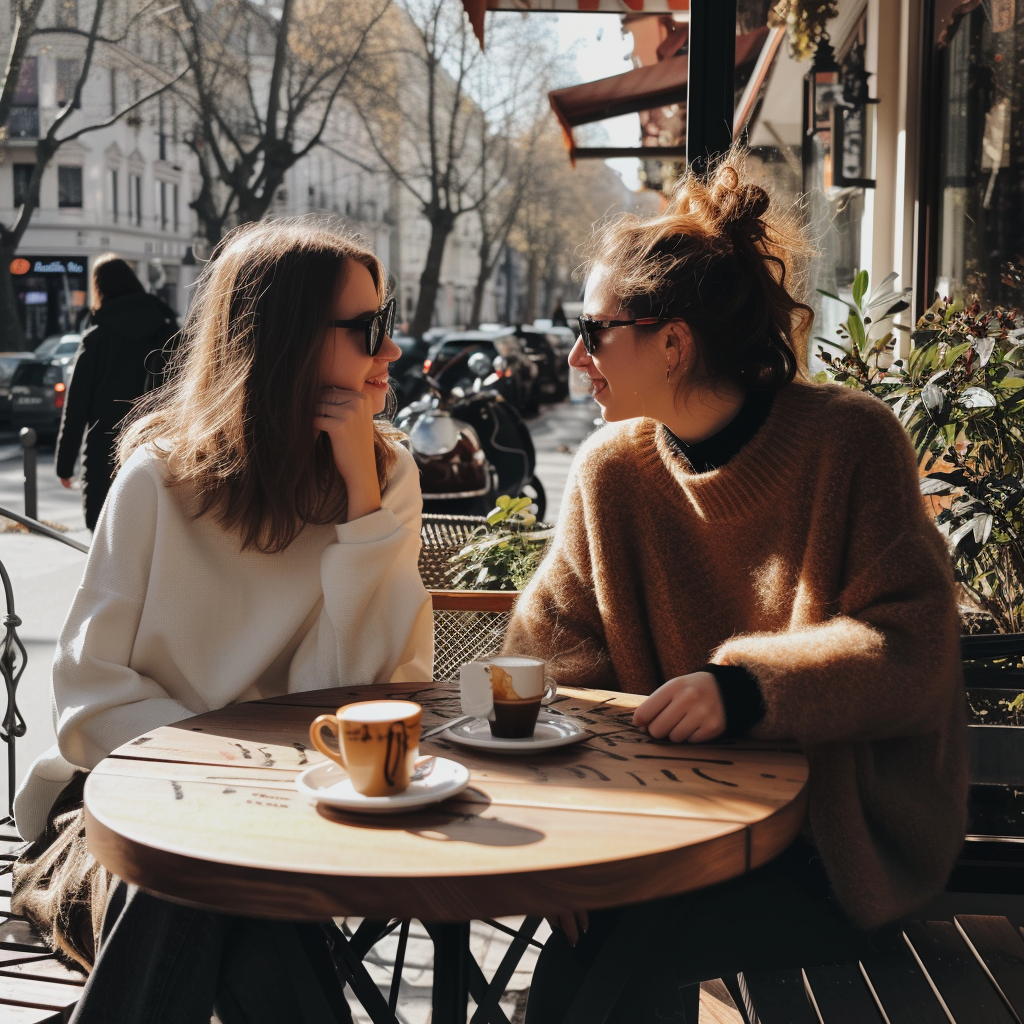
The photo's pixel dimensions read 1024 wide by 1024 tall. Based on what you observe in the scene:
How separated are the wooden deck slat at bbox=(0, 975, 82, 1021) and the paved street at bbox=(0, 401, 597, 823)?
8.10 feet

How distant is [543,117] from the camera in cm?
3684

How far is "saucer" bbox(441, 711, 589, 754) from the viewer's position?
1.78 m

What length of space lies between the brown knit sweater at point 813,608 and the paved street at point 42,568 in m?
2.85

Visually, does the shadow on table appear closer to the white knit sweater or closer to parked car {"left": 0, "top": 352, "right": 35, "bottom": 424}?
the white knit sweater

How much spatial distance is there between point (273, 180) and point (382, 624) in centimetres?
2565

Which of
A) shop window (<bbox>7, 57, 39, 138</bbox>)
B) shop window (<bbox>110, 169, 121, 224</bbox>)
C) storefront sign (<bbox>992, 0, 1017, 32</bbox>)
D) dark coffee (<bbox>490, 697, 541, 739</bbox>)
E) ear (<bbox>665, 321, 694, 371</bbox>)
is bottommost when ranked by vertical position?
dark coffee (<bbox>490, 697, 541, 739</bbox>)

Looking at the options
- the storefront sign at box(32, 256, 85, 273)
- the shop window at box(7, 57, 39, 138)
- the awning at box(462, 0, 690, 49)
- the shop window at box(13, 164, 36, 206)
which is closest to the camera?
the awning at box(462, 0, 690, 49)

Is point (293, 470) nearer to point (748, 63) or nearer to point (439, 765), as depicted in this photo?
point (439, 765)

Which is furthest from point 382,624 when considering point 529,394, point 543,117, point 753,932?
point 543,117

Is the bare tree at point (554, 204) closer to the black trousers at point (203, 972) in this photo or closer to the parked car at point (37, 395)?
the parked car at point (37, 395)

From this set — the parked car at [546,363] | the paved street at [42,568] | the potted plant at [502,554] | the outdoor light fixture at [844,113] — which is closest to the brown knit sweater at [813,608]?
the potted plant at [502,554]

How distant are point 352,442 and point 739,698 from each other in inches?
37.7

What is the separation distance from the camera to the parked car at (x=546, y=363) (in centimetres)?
2838

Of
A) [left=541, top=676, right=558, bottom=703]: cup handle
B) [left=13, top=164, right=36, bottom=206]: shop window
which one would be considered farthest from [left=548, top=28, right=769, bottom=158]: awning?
[left=13, top=164, right=36, bottom=206]: shop window
